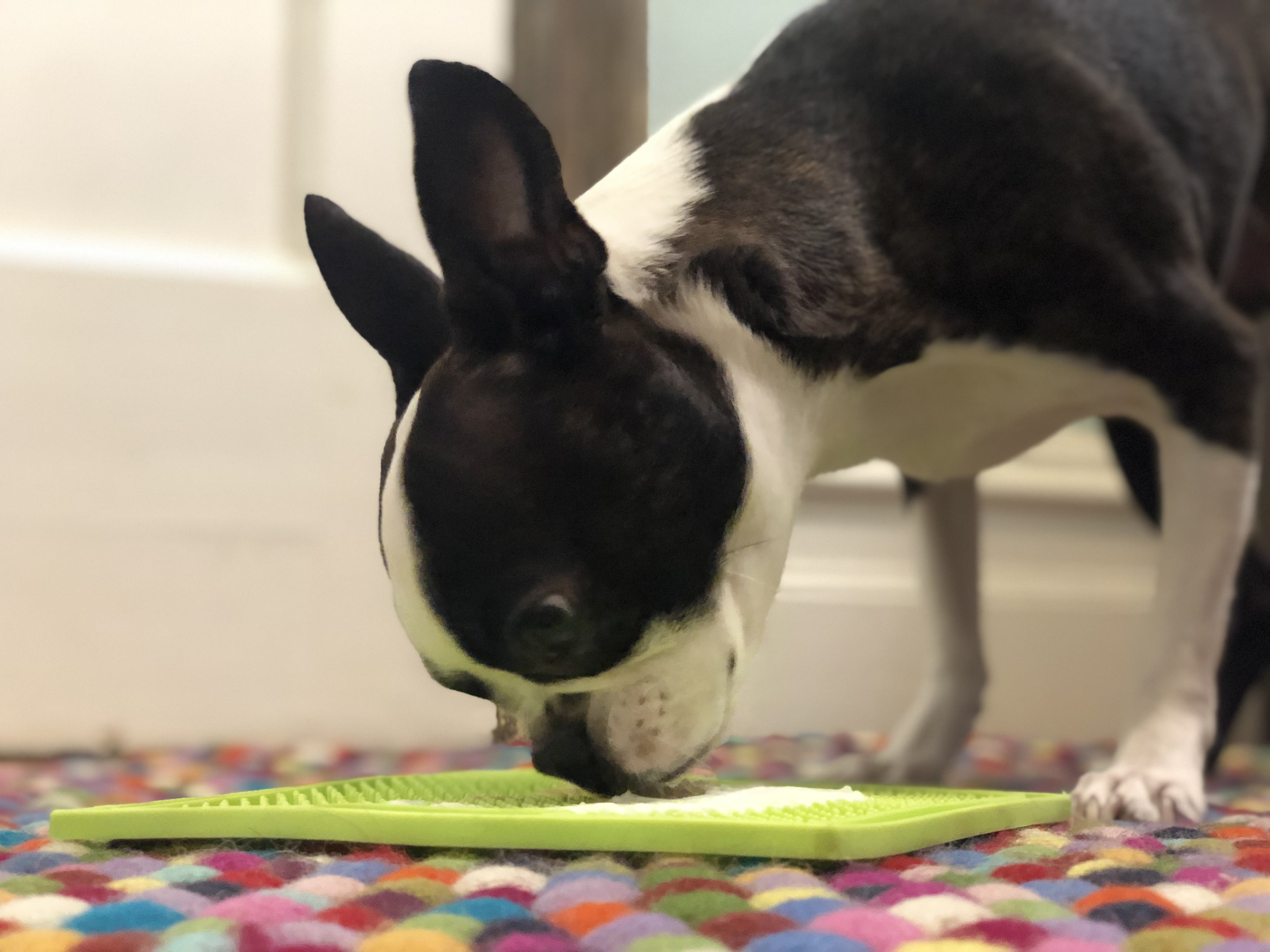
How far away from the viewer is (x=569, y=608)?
772 millimetres

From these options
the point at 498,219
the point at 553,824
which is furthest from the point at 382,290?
the point at 553,824

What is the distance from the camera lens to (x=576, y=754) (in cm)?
84

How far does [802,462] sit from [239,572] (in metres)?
0.80

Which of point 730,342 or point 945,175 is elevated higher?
point 945,175

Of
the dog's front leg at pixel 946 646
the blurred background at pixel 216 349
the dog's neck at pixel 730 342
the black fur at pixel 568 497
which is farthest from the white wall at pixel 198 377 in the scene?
the black fur at pixel 568 497

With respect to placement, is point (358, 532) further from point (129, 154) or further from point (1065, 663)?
point (1065, 663)

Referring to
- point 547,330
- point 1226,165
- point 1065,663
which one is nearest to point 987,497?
point 1065,663

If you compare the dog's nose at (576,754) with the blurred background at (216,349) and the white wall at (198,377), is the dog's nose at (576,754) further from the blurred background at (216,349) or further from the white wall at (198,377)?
the white wall at (198,377)

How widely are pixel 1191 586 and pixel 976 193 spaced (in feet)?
1.28

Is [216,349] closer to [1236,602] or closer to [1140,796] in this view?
[1140,796]

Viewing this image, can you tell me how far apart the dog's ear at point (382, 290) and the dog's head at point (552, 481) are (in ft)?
0.08

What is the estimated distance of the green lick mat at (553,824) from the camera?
0.68 m

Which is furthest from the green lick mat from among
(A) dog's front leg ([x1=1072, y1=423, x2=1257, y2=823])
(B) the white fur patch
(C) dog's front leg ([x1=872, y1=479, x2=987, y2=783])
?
(C) dog's front leg ([x1=872, y1=479, x2=987, y2=783])

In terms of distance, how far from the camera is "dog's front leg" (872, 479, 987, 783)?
4.39ft
